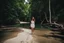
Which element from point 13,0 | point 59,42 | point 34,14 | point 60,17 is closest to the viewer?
point 59,42

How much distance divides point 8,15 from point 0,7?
2.81 metres

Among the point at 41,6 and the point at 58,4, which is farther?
the point at 41,6

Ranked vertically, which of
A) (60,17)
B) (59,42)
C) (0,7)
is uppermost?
(0,7)

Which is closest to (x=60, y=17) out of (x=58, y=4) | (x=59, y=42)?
(x=58, y=4)

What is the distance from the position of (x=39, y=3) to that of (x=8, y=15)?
10670 mm

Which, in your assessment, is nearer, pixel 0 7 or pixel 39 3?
pixel 0 7

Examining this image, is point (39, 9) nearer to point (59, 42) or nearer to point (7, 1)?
point (7, 1)

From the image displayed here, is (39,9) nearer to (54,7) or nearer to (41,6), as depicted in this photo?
(41,6)

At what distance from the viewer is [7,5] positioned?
45719mm

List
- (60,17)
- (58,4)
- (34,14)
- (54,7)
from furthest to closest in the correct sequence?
(34,14) → (54,7) → (58,4) → (60,17)

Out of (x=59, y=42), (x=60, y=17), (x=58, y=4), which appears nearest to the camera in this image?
(x=59, y=42)

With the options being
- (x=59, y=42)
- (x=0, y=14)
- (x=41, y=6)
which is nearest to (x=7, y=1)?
(x=0, y=14)

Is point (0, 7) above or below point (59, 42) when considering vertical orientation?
above

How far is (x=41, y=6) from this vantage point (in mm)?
49938
